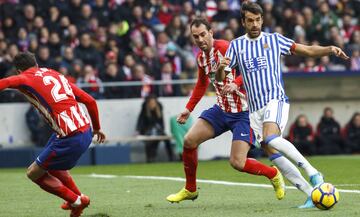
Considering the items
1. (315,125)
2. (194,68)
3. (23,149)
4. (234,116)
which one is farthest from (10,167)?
(234,116)

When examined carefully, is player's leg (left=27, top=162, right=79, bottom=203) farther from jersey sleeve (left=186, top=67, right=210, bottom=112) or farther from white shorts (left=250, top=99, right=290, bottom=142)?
jersey sleeve (left=186, top=67, right=210, bottom=112)

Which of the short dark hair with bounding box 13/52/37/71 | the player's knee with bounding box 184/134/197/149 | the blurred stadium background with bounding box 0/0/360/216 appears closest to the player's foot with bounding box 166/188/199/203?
the player's knee with bounding box 184/134/197/149

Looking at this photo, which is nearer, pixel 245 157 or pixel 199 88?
pixel 245 157

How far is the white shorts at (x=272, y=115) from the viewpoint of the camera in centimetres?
1052

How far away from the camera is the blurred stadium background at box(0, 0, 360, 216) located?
21875mm

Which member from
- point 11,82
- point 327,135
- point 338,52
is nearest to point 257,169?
point 338,52

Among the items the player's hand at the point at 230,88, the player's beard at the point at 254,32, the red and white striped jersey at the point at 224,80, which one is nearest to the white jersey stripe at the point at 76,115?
the player's hand at the point at 230,88

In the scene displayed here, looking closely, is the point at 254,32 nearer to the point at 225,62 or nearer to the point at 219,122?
the point at 225,62

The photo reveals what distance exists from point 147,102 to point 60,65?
2.05 m

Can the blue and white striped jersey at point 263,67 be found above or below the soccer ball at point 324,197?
above

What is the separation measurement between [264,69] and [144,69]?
1232 centimetres

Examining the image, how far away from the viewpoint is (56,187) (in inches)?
406

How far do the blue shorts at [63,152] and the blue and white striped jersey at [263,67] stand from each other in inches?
70.1

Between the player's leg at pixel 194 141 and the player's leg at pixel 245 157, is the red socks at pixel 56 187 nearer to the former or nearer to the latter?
the player's leg at pixel 194 141
